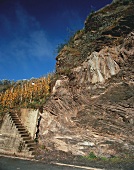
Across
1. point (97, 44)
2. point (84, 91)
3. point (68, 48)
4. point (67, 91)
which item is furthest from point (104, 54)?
point (68, 48)

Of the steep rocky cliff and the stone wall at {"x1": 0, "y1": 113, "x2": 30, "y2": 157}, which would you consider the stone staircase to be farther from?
the steep rocky cliff

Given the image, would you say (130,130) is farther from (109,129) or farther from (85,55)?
(85,55)

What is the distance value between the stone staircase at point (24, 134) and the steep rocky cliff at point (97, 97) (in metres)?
0.76

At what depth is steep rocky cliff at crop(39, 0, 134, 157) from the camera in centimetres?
984

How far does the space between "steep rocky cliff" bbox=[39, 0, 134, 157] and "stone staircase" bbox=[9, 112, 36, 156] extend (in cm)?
76

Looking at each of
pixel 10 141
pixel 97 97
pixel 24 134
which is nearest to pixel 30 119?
pixel 24 134

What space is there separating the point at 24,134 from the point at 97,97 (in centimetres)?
651

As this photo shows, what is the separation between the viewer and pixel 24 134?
1341cm

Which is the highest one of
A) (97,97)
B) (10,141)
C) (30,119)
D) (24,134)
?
(97,97)

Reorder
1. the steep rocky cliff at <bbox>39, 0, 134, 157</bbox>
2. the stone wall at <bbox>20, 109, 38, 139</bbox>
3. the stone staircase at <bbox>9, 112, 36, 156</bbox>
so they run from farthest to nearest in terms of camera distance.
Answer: the stone wall at <bbox>20, 109, 38, 139</bbox> < the stone staircase at <bbox>9, 112, 36, 156</bbox> < the steep rocky cliff at <bbox>39, 0, 134, 157</bbox>

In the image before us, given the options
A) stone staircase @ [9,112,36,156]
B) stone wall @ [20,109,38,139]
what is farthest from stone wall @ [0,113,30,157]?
stone wall @ [20,109,38,139]

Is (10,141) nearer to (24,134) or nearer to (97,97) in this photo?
(24,134)

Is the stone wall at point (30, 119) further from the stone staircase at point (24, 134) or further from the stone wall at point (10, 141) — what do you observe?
the stone wall at point (10, 141)

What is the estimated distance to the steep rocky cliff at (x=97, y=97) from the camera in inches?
388
